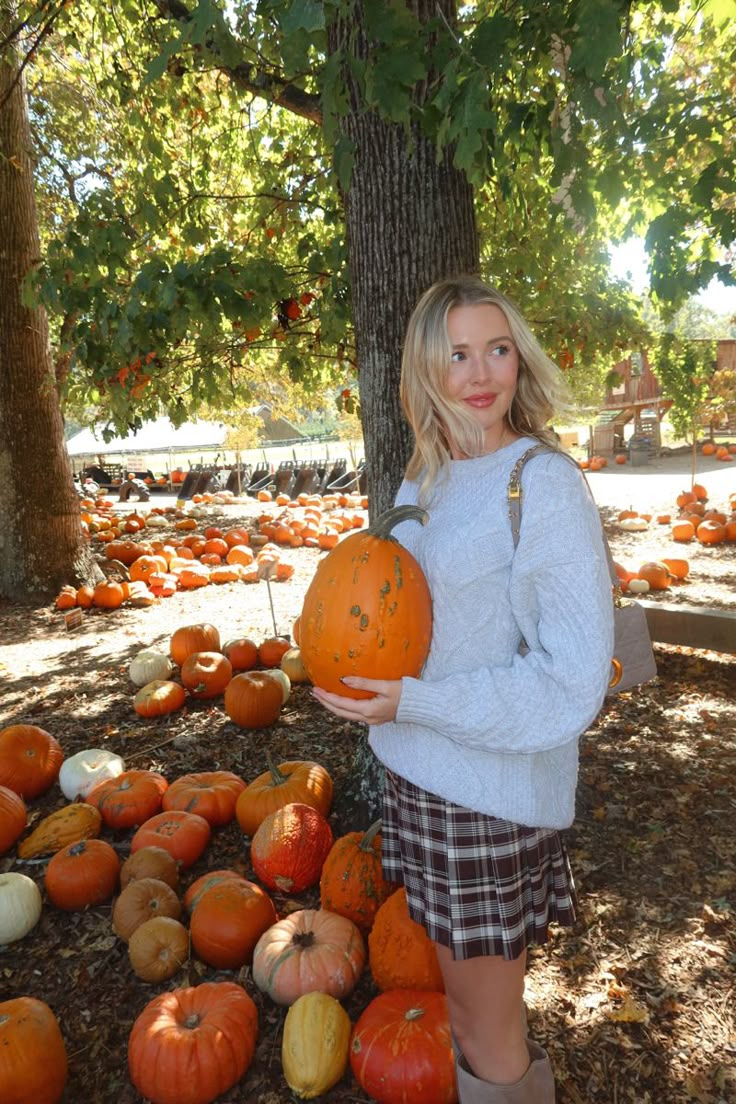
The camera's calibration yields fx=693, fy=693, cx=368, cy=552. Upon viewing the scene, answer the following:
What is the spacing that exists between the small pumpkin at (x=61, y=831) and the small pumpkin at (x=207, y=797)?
349 mm

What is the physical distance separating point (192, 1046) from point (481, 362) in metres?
2.16

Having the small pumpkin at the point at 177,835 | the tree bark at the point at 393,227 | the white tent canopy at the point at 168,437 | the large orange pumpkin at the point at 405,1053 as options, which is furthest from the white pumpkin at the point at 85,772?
the white tent canopy at the point at 168,437

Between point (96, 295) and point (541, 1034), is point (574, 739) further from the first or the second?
point (96, 295)

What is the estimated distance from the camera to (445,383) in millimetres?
1763

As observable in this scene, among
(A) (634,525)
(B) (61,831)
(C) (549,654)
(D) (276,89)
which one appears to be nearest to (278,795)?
(B) (61,831)

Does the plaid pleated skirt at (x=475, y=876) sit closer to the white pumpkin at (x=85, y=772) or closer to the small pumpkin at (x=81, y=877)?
the small pumpkin at (x=81, y=877)

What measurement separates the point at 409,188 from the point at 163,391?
101 inches

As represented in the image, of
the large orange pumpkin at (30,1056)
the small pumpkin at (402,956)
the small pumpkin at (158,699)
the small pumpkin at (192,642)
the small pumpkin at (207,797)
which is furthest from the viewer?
the small pumpkin at (192,642)

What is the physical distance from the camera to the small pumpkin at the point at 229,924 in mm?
2555

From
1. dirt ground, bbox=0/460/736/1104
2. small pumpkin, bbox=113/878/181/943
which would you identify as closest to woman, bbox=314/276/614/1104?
A: dirt ground, bbox=0/460/736/1104

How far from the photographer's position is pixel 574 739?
1.62 metres

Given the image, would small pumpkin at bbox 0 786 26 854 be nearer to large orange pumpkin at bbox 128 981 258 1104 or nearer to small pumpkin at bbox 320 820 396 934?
large orange pumpkin at bbox 128 981 258 1104

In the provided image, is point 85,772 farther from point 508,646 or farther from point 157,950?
point 508,646

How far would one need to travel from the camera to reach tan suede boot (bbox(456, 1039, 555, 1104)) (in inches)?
67.9
